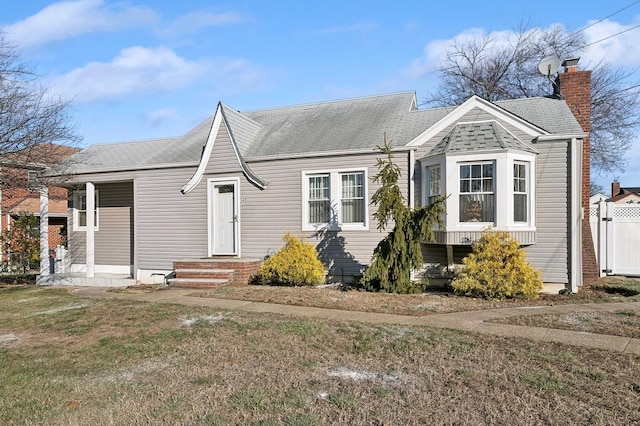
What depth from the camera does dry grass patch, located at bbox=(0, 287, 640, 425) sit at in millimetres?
4227

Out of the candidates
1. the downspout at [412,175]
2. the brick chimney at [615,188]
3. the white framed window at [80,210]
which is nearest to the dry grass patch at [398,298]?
the downspout at [412,175]

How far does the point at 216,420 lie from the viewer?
4.11m

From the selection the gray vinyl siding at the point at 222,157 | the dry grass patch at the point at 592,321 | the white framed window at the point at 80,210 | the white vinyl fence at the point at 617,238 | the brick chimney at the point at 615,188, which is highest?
the brick chimney at the point at 615,188

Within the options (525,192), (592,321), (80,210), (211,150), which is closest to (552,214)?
(525,192)

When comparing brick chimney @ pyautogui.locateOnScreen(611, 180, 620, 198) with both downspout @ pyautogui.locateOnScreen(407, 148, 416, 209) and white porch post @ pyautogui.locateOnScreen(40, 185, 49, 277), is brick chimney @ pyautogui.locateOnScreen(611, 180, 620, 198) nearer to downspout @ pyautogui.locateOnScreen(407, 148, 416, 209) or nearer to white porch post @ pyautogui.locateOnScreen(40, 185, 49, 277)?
downspout @ pyautogui.locateOnScreen(407, 148, 416, 209)

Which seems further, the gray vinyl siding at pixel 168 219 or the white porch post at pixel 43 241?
the white porch post at pixel 43 241

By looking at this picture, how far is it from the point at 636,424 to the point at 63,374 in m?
5.98

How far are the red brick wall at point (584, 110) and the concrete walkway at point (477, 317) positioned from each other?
11.7 feet

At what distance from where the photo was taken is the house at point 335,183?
1120cm

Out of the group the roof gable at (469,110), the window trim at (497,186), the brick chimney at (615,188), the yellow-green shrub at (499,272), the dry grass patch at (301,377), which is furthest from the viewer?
the brick chimney at (615,188)

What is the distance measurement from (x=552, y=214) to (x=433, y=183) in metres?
2.91

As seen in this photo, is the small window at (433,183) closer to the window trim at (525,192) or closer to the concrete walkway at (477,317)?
the window trim at (525,192)

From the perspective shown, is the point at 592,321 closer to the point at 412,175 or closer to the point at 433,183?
the point at 433,183

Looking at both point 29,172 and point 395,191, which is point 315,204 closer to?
point 395,191
